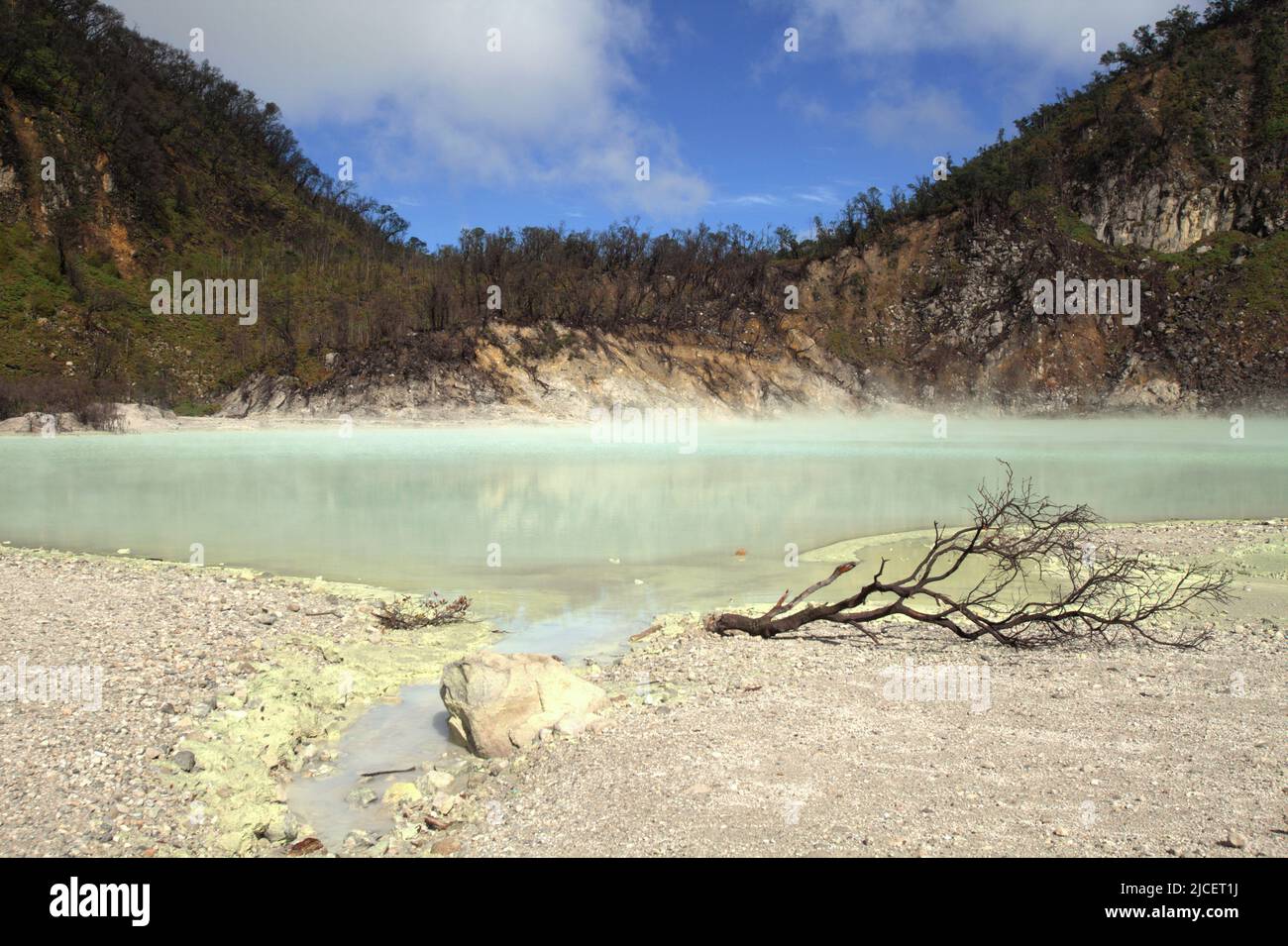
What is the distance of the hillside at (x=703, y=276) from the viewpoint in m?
54.0

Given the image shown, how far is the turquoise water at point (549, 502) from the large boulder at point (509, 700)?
8.21ft

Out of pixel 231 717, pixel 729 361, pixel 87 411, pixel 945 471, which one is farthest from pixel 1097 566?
pixel 729 361

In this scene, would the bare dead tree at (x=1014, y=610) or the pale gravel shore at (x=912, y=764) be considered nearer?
the pale gravel shore at (x=912, y=764)

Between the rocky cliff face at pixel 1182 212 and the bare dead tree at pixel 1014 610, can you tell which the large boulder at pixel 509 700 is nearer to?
the bare dead tree at pixel 1014 610

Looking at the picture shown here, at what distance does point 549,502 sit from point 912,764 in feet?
48.1

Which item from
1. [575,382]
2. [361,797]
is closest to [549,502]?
[361,797]

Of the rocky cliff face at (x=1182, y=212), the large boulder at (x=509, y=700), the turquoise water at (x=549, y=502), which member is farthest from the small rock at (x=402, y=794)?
the rocky cliff face at (x=1182, y=212)

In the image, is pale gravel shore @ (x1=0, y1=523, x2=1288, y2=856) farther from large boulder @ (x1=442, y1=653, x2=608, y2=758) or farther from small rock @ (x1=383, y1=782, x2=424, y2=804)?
small rock @ (x1=383, y1=782, x2=424, y2=804)

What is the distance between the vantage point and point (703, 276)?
67.9 m

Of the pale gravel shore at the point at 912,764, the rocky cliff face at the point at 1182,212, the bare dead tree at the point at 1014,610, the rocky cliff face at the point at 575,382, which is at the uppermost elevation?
the rocky cliff face at the point at 1182,212

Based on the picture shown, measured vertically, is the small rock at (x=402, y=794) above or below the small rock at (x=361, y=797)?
above

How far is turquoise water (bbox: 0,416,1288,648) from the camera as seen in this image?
1212 cm

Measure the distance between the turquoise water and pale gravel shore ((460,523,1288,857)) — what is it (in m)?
2.85

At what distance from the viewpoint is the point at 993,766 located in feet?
17.0
